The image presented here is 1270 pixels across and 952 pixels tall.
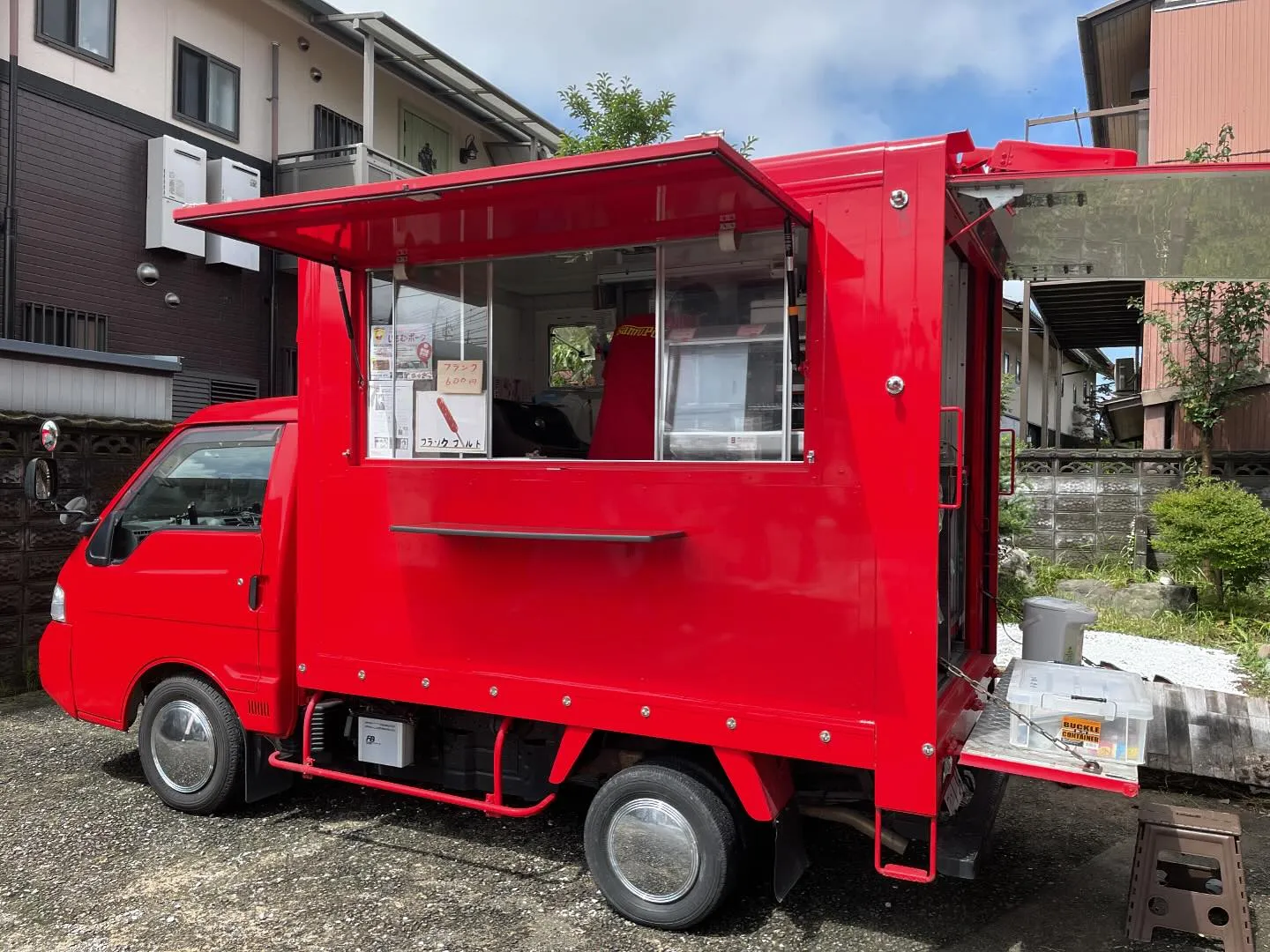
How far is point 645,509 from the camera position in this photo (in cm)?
329

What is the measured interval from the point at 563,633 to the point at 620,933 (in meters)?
1.07

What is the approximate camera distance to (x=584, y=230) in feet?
11.1

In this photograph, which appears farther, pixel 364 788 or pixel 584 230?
pixel 364 788

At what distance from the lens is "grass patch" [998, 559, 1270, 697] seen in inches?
281

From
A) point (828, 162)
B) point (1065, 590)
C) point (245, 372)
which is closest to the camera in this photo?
point (828, 162)

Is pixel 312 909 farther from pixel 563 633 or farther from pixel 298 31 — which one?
pixel 298 31

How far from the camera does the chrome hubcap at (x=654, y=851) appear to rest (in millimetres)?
3229

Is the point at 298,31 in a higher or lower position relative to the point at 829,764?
higher

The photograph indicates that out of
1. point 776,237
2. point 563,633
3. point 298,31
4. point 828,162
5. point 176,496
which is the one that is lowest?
point 563,633

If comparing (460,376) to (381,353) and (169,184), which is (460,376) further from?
(169,184)

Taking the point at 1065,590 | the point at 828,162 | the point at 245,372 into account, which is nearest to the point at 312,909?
the point at 828,162

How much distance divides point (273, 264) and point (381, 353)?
10184mm

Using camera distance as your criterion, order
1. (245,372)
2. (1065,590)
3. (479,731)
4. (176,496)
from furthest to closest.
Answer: (245,372) < (1065,590) < (176,496) < (479,731)

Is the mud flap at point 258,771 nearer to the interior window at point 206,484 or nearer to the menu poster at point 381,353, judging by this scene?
the interior window at point 206,484
